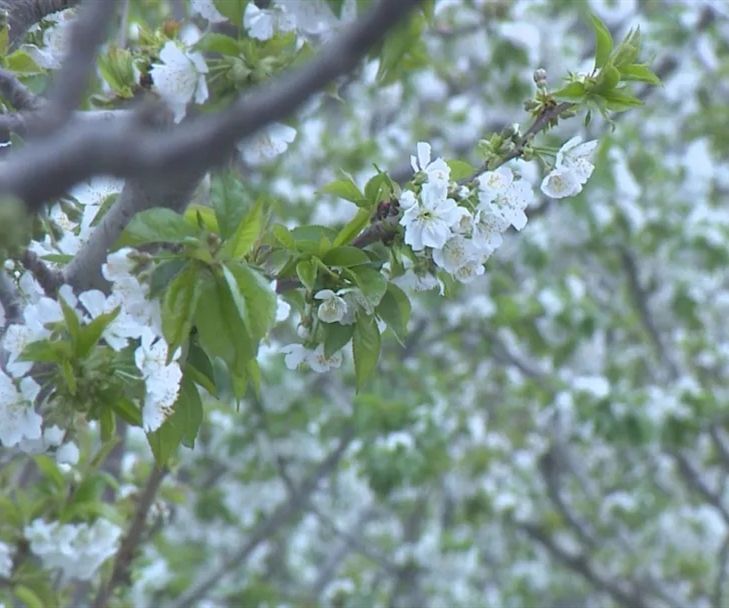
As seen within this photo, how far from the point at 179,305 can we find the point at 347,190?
39cm

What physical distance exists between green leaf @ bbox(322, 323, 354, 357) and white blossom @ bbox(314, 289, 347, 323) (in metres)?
0.02

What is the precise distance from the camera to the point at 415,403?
4.29 meters

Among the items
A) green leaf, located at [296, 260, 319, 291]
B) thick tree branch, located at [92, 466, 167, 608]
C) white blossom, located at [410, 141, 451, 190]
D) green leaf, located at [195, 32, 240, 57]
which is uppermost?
green leaf, located at [195, 32, 240, 57]

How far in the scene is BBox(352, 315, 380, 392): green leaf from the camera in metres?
1.72

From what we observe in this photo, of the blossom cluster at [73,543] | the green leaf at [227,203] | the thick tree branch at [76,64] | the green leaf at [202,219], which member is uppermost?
the thick tree branch at [76,64]

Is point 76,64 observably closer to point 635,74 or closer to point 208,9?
point 635,74

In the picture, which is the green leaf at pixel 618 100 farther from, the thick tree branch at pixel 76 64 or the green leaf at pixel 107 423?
the thick tree branch at pixel 76 64

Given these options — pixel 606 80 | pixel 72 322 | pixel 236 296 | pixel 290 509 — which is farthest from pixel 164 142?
pixel 290 509

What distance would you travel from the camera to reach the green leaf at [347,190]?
179 centimetres

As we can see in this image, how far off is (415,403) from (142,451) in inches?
42.5

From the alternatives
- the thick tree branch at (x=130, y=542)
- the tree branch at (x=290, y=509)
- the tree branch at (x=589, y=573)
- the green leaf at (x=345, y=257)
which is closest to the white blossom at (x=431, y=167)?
the green leaf at (x=345, y=257)

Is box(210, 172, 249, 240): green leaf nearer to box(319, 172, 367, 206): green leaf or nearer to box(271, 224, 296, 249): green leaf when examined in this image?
box(271, 224, 296, 249): green leaf

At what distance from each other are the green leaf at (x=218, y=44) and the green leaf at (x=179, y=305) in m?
0.61

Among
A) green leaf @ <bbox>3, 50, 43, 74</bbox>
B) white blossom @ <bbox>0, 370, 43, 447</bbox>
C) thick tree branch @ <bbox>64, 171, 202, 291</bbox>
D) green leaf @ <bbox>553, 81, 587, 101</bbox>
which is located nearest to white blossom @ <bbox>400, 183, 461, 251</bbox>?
green leaf @ <bbox>553, 81, 587, 101</bbox>
